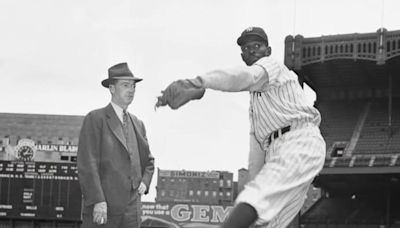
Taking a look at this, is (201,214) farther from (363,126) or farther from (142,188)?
(142,188)

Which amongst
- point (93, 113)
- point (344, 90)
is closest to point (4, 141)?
point (344, 90)

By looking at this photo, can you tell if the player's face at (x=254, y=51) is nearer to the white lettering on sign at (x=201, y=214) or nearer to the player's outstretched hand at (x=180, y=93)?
the player's outstretched hand at (x=180, y=93)

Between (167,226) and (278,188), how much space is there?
202ft

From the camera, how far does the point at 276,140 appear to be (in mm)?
4449

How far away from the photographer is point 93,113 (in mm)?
6508

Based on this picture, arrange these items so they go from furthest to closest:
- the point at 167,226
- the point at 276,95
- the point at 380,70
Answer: the point at 167,226
the point at 380,70
the point at 276,95

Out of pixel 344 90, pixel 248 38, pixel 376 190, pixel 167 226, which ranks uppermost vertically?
pixel 344 90

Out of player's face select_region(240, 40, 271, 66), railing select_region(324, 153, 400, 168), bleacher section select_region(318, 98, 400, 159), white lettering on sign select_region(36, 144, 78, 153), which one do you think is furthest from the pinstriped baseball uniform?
white lettering on sign select_region(36, 144, 78, 153)

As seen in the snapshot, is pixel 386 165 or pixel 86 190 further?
pixel 386 165

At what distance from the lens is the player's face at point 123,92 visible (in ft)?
21.5

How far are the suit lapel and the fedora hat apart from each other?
23 cm

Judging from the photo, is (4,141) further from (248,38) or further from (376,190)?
(248,38)

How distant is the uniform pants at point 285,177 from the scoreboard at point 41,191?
39.9 m

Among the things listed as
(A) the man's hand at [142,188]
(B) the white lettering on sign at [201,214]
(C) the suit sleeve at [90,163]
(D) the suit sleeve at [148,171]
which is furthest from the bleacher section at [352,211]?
(C) the suit sleeve at [90,163]
